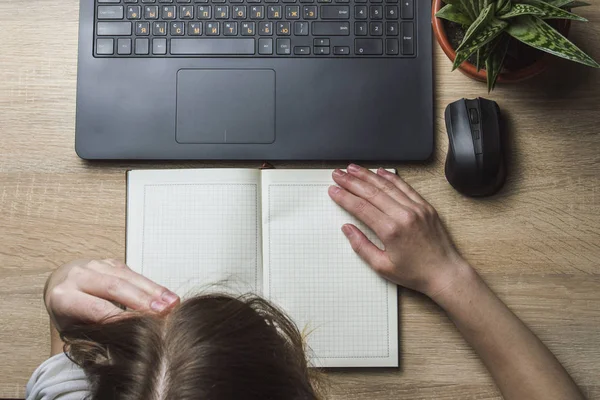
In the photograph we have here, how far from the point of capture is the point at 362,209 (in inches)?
28.5

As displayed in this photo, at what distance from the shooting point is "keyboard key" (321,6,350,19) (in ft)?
2.39

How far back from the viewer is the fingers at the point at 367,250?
0.71 metres

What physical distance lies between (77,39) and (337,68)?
Result: 322 mm

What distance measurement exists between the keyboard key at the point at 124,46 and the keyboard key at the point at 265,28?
0.51ft

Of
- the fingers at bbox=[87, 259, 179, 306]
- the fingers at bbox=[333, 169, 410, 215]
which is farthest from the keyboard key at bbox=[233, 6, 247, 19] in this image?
the fingers at bbox=[87, 259, 179, 306]

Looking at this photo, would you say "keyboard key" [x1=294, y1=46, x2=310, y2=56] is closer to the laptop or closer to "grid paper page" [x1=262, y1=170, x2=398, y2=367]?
the laptop

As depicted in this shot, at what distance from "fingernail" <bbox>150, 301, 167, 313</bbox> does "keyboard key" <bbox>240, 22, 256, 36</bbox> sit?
333 millimetres

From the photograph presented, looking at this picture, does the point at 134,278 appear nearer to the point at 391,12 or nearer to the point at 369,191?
the point at 369,191

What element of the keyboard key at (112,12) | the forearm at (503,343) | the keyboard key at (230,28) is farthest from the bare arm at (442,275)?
the keyboard key at (112,12)

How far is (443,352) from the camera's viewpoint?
72 cm

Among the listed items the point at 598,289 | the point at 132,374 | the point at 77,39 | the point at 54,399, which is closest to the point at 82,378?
the point at 54,399

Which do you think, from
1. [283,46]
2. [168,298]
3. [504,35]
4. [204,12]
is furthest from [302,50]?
[168,298]

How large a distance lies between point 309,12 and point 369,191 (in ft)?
0.74

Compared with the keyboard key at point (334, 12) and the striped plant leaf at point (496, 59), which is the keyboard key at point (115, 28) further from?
the striped plant leaf at point (496, 59)
